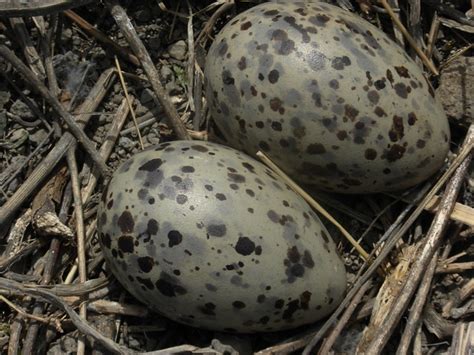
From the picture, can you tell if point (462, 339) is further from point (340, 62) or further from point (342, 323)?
point (340, 62)

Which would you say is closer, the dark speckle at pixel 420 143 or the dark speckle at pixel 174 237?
the dark speckle at pixel 174 237

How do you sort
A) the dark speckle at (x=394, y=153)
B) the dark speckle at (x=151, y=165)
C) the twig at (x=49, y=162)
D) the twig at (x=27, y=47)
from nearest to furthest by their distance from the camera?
the dark speckle at (x=151, y=165) → the dark speckle at (x=394, y=153) → the twig at (x=49, y=162) → the twig at (x=27, y=47)

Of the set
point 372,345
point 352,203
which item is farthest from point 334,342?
point 352,203

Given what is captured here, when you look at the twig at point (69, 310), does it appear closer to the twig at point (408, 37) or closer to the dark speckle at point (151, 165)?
the dark speckle at point (151, 165)

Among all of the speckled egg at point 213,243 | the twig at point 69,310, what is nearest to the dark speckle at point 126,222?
the speckled egg at point 213,243

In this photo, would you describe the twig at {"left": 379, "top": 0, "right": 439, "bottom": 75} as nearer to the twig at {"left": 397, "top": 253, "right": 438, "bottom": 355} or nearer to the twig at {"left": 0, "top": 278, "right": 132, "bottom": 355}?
the twig at {"left": 397, "top": 253, "right": 438, "bottom": 355}

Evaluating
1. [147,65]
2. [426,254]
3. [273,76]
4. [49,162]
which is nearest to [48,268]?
[49,162]
